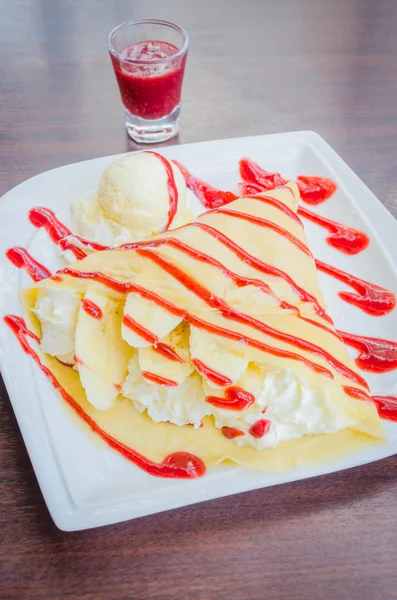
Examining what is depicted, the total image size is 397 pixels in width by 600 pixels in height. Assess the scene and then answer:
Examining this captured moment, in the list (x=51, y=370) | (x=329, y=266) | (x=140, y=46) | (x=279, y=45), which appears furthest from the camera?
(x=279, y=45)

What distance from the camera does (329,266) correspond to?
5.60ft

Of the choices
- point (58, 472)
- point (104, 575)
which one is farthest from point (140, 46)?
point (104, 575)

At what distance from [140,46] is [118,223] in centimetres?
73

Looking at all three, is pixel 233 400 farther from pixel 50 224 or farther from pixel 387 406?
pixel 50 224

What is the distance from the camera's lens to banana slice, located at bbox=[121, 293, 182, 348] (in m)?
1.33

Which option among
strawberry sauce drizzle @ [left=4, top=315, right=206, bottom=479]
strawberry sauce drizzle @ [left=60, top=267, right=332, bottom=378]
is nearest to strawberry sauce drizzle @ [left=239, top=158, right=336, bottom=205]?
strawberry sauce drizzle @ [left=60, top=267, right=332, bottom=378]

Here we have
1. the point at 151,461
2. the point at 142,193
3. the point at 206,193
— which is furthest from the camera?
the point at 206,193

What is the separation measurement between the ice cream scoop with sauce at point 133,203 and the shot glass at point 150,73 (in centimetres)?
35

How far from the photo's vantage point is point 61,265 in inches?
66.7

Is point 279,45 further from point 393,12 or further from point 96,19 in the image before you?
point 96,19

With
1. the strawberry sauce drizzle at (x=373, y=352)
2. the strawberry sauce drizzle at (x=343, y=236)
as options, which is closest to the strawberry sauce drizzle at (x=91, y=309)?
the strawberry sauce drizzle at (x=373, y=352)

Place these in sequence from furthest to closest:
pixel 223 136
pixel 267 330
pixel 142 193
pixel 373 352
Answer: pixel 223 136 < pixel 142 193 < pixel 373 352 < pixel 267 330

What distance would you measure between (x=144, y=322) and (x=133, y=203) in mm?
501

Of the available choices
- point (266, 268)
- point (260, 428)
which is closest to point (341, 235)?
point (266, 268)
